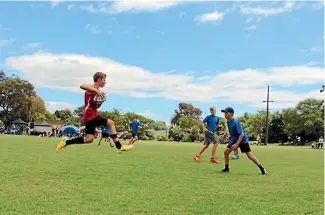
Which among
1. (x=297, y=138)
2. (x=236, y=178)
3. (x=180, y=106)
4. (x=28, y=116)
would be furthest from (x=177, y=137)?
(x=236, y=178)

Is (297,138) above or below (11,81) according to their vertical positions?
below

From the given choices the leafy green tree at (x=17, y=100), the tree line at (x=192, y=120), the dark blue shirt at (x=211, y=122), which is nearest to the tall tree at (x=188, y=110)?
the tree line at (x=192, y=120)

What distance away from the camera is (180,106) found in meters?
143

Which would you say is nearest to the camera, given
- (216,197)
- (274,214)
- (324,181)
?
(274,214)

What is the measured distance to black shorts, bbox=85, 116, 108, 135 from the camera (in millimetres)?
8914

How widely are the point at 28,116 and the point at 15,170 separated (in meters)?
96.0

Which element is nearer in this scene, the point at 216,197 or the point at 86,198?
the point at 86,198

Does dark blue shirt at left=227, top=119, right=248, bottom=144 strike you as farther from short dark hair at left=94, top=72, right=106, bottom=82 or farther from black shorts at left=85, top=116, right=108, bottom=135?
short dark hair at left=94, top=72, right=106, bottom=82

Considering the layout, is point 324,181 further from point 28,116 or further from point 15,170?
point 28,116

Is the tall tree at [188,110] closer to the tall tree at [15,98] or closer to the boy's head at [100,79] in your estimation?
the tall tree at [15,98]

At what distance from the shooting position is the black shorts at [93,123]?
8.91 meters

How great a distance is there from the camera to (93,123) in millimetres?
8938

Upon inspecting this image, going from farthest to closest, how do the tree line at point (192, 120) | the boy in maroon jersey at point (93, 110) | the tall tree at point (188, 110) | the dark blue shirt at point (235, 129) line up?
the tall tree at point (188, 110)
the tree line at point (192, 120)
the dark blue shirt at point (235, 129)
the boy in maroon jersey at point (93, 110)

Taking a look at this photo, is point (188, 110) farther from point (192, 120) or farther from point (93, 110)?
point (93, 110)
